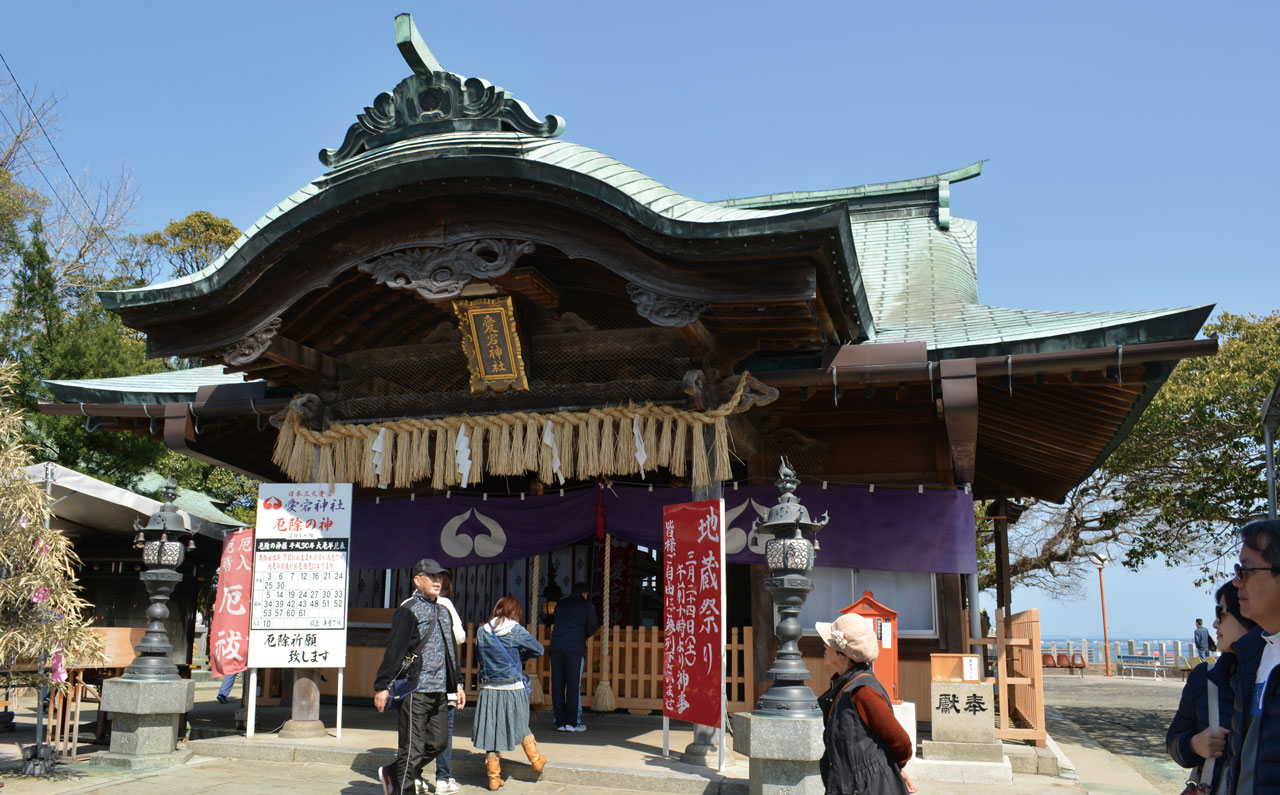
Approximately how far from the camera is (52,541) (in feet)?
24.4

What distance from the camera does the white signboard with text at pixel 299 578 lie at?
8.95 meters

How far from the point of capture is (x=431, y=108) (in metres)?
9.09

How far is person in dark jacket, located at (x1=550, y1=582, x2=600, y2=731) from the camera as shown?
9859 millimetres

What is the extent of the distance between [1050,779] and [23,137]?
92.4ft

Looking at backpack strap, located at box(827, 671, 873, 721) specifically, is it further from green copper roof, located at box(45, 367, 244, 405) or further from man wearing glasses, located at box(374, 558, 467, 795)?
green copper roof, located at box(45, 367, 244, 405)

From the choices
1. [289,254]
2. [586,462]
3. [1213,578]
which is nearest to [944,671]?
[586,462]

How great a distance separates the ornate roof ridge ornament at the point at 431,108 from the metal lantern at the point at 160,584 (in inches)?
152

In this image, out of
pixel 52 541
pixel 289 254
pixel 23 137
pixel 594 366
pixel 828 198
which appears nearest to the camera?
pixel 52 541

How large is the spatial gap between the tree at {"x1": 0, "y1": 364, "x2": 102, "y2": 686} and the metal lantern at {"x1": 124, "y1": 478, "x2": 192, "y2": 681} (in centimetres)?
109

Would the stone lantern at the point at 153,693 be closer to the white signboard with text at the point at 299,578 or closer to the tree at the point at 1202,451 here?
the white signboard with text at the point at 299,578

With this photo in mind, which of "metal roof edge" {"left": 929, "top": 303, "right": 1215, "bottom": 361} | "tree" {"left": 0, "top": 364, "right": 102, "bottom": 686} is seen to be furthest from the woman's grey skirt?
"metal roof edge" {"left": 929, "top": 303, "right": 1215, "bottom": 361}

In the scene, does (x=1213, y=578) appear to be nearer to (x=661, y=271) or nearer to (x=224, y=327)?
(x=661, y=271)

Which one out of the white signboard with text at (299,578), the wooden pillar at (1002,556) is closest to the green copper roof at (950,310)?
the wooden pillar at (1002,556)

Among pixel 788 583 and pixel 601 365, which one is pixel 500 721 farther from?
pixel 601 365
